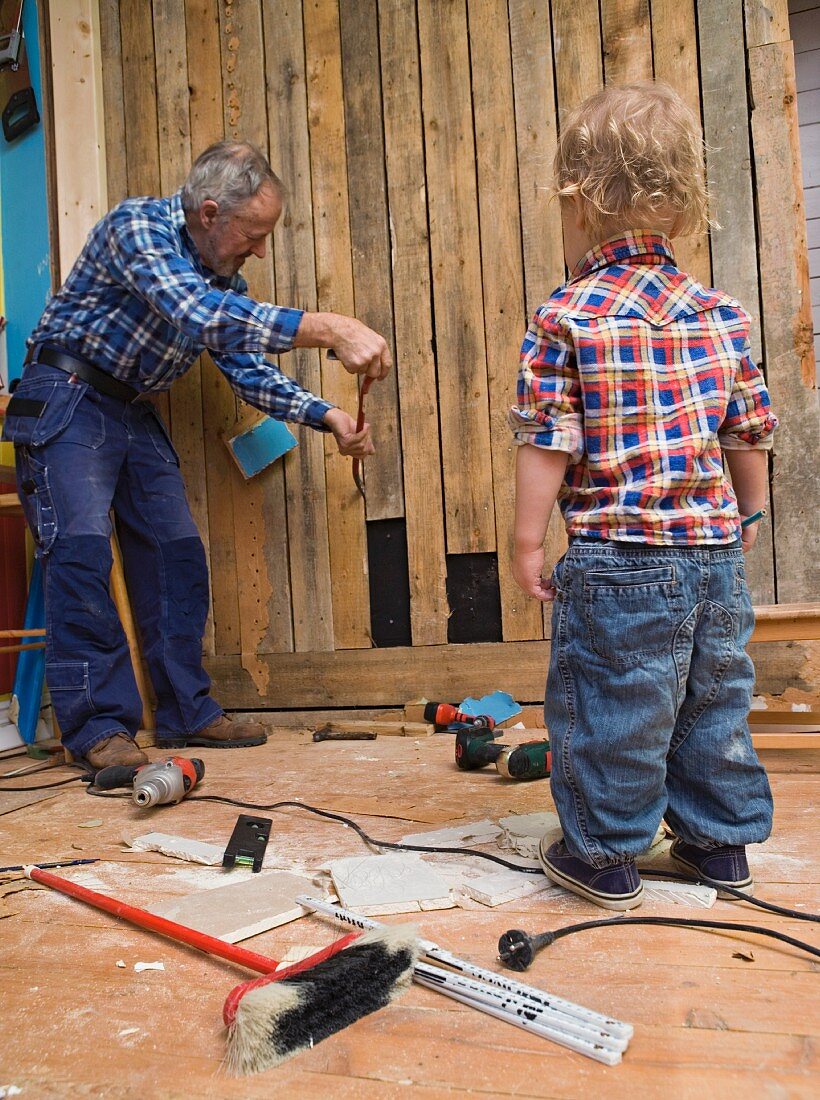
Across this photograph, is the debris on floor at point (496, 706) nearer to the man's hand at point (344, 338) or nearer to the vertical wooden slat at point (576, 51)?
the man's hand at point (344, 338)

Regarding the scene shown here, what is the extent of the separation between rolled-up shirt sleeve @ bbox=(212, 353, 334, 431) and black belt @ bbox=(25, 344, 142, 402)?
1.27 feet

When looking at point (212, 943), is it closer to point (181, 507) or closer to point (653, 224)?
point (653, 224)

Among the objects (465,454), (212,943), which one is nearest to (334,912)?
(212,943)

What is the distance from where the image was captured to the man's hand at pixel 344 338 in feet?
7.68

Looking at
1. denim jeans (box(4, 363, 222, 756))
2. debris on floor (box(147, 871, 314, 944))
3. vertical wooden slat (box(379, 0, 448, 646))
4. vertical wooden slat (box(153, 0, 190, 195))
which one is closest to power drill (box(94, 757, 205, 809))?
denim jeans (box(4, 363, 222, 756))

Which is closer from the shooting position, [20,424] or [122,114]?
[20,424]

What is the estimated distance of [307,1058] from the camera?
893 mm

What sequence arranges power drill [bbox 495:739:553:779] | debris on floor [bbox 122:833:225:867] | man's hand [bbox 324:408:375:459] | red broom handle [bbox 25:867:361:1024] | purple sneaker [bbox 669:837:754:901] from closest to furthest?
red broom handle [bbox 25:867:361:1024] → purple sneaker [bbox 669:837:754:901] → debris on floor [bbox 122:833:225:867] → power drill [bbox 495:739:553:779] → man's hand [bbox 324:408:375:459]

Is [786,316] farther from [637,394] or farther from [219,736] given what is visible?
[219,736]

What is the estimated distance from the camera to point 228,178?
8.55ft

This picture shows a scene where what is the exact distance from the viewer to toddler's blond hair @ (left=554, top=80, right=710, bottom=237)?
1.30 metres

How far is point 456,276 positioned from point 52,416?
1417 mm

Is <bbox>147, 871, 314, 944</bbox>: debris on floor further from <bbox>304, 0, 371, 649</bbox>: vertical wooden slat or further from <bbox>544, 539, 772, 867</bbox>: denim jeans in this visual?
<bbox>304, 0, 371, 649</bbox>: vertical wooden slat

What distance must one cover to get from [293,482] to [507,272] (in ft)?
3.50
